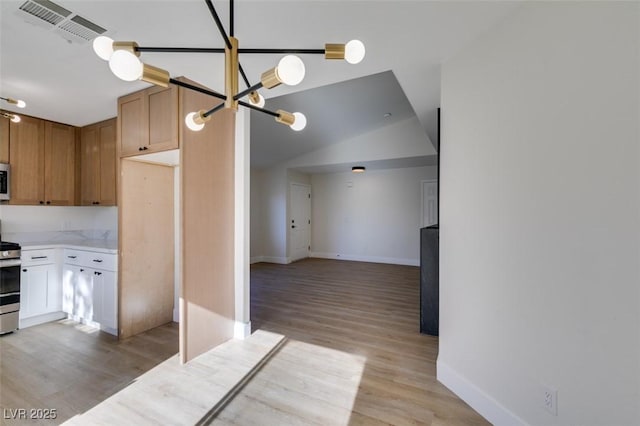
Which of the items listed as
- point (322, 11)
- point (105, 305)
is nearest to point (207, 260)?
point (105, 305)

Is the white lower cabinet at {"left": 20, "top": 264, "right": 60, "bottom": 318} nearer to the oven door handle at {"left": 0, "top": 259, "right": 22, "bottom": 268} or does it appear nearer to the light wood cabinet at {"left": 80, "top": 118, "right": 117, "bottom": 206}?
the oven door handle at {"left": 0, "top": 259, "right": 22, "bottom": 268}

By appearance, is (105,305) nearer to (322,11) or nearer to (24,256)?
(24,256)

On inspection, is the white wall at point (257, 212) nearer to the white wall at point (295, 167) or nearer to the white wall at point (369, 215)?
the white wall at point (295, 167)

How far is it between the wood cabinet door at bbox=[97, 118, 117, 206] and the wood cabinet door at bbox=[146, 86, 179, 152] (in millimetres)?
1217

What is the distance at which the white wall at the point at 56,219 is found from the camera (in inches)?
128

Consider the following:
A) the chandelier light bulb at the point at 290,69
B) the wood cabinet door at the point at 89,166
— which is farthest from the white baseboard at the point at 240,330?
the wood cabinet door at the point at 89,166

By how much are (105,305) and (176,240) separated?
0.93m

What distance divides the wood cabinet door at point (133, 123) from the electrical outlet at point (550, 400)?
Answer: 340cm

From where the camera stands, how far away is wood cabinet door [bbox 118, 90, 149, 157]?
246 cm

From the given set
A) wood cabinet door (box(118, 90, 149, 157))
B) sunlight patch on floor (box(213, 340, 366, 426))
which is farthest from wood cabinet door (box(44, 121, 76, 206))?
sunlight patch on floor (box(213, 340, 366, 426))

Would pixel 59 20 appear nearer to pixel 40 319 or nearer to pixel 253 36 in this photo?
pixel 253 36

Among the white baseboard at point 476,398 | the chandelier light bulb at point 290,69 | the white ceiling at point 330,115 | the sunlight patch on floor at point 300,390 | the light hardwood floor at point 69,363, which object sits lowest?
the sunlight patch on floor at point 300,390

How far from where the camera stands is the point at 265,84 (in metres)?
1.02

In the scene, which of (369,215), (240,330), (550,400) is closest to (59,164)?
(240,330)
